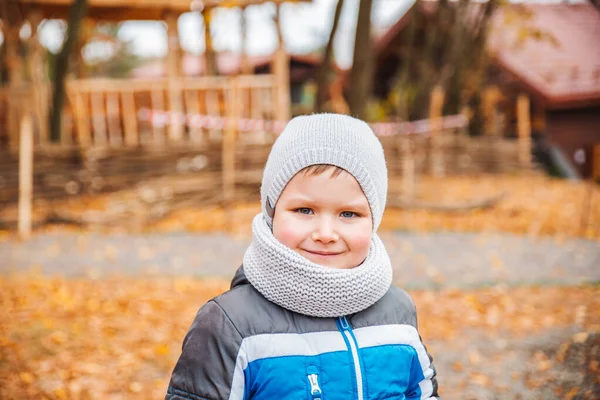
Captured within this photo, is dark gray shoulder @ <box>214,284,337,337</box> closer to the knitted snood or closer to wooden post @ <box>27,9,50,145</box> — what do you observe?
the knitted snood

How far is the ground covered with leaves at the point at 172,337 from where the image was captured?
400cm

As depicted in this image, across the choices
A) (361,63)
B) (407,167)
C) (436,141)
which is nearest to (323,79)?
(361,63)

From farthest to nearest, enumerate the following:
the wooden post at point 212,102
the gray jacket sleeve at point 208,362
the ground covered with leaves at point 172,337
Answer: the wooden post at point 212,102 < the ground covered with leaves at point 172,337 < the gray jacket sleeve at point 208,362

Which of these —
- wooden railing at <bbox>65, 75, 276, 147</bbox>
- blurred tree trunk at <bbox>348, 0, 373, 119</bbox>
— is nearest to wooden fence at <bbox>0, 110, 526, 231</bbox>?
wooden railing at <bbox>65, 75, 276, 147</bbox>

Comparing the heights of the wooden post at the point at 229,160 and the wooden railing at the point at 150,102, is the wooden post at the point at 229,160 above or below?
below

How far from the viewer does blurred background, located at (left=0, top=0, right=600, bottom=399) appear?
4.58 metres

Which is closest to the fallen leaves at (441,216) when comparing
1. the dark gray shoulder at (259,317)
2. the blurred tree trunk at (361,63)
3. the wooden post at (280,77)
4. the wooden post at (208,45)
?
the blurred tree trunk at (361,63)

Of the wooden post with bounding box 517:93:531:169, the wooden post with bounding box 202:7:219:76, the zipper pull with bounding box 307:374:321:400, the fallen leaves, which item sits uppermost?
the wooden post with bounding box 202:7:219:76

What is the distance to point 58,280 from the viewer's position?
6.26 metres

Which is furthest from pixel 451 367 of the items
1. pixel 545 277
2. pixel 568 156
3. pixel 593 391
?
pixel 568 156

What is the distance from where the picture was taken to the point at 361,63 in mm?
10883

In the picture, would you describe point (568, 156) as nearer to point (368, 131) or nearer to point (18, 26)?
point (18, 26)

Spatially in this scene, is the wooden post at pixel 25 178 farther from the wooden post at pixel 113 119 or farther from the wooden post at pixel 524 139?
the wooden post at pixel 524 139

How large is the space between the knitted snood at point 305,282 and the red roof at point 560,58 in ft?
50.8
